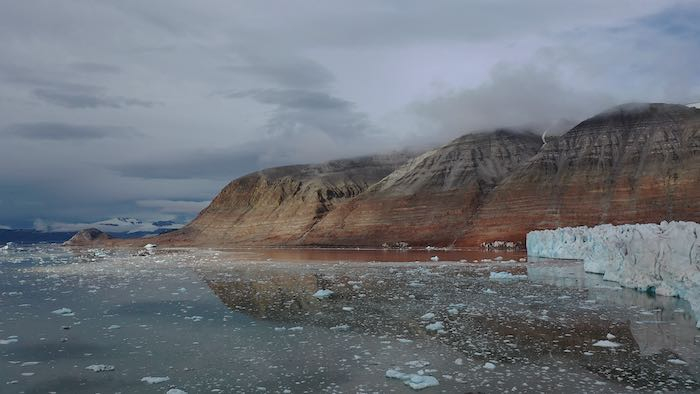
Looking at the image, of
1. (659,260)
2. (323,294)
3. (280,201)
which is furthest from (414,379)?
(280,201)

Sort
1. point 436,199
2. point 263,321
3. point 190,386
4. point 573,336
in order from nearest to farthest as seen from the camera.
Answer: point 190,386
point 573,336
point 263,321
point 436,199

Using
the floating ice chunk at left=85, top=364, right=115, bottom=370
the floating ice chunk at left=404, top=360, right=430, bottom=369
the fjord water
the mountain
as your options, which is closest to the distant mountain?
the mountain

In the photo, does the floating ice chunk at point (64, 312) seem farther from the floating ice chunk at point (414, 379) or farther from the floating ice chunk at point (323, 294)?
the floating ice chunk at point (414, 379)

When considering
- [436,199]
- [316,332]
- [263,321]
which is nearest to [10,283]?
[263,321]

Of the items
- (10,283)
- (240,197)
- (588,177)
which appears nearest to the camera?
(10,283)

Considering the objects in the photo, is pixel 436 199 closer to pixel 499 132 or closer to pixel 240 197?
pixel 499 132

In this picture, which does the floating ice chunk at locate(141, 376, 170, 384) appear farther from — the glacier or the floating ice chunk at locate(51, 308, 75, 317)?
the glacier
